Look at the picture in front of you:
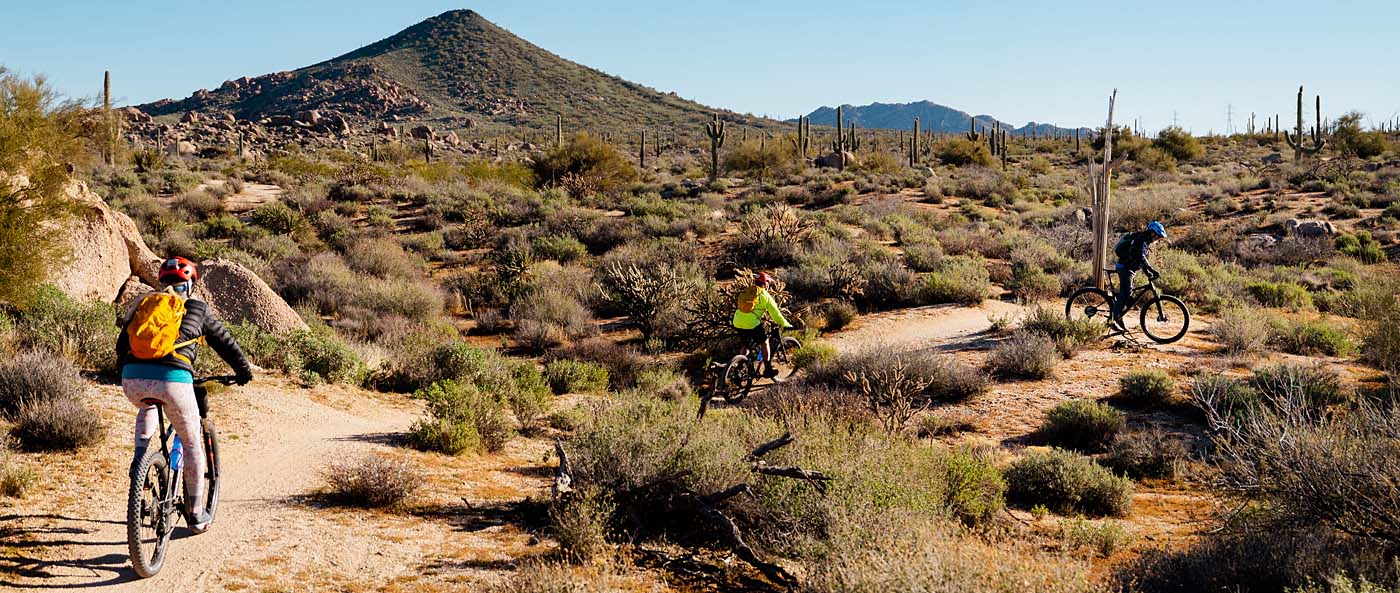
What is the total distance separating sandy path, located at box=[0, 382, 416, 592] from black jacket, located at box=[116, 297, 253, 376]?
50.1 inches

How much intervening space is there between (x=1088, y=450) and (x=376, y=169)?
101 feet

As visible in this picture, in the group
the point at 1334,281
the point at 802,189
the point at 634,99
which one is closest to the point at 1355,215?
the point at 1334,281

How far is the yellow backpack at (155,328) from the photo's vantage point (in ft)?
14.8

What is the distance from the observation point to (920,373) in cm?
1125

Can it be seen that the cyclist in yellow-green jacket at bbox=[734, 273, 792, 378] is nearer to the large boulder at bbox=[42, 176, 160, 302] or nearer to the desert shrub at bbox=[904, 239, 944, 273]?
the large boulder at bbox=[42, 176, 160, 302]

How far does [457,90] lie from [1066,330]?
302ft

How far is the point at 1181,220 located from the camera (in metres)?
27.0

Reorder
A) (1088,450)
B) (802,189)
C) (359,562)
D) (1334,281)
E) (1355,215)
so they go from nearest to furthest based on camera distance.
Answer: (359,562)
(1088,450)
(1334,281)
(1355,215)
(802,189)

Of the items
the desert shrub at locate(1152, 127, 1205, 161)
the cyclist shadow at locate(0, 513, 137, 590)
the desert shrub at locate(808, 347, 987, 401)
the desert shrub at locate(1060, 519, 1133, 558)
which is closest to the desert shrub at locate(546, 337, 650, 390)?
the desert shrub at locate(808, 347, 987, 401)

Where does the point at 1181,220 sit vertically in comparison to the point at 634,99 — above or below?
below

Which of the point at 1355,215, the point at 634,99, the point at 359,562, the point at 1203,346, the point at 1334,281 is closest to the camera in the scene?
the point at 359,562

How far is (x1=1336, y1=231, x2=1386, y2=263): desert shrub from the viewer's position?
21.2 m

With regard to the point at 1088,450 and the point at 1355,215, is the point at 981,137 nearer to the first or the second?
the point at 1355,215

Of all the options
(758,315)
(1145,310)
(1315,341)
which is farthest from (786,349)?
(1315,341)
